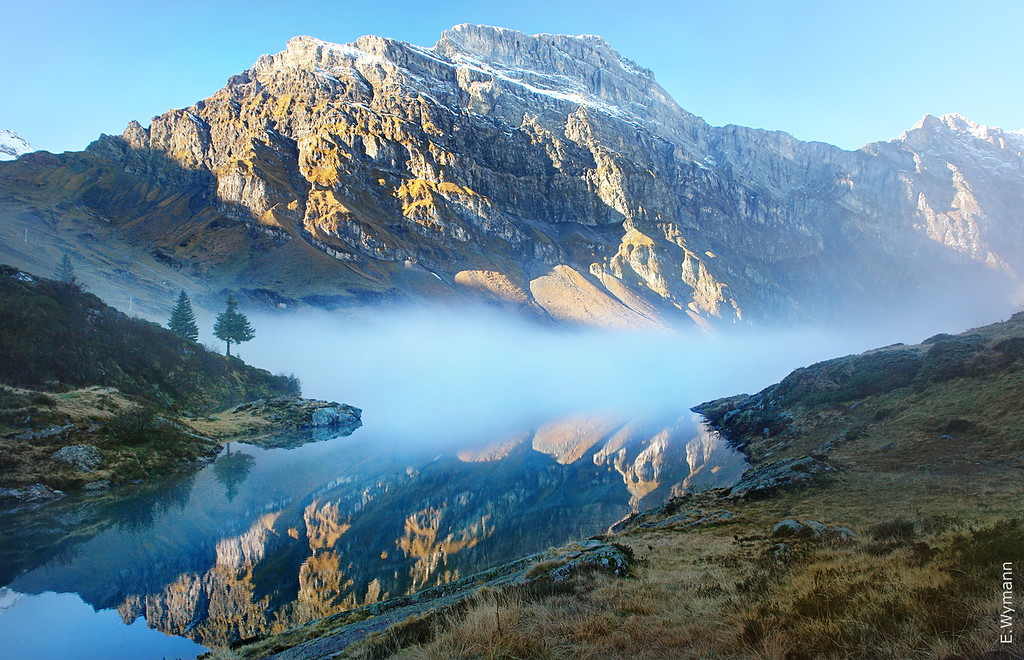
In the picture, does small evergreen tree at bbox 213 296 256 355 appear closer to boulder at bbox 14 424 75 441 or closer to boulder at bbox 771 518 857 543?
boulder at bbox 14 424 75 441

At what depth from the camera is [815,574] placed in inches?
379

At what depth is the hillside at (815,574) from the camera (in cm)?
619

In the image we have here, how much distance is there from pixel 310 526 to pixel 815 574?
28082mm

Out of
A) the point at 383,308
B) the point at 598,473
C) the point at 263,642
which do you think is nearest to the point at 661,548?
the point at 263,642

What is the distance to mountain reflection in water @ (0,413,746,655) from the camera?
2016 cm

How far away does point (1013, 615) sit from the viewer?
17.9ft

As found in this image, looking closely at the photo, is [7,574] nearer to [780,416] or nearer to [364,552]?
[364,552]

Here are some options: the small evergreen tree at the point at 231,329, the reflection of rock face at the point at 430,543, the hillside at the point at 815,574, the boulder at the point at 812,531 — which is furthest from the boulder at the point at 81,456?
the small evergreen tree at the point at 231,329

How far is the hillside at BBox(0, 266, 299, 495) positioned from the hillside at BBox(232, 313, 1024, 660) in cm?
2799

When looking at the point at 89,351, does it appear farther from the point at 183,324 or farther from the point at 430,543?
the point at 430,543

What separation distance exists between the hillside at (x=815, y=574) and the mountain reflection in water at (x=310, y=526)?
19.9 feet

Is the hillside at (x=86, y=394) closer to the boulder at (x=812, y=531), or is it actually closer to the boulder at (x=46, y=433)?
the boulder at (x=46, y=433)

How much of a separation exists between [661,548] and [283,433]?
49.8 m

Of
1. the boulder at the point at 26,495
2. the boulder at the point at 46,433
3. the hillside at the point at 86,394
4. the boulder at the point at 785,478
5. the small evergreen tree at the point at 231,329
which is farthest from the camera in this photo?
the small evergreen tree at the point at 231,329
